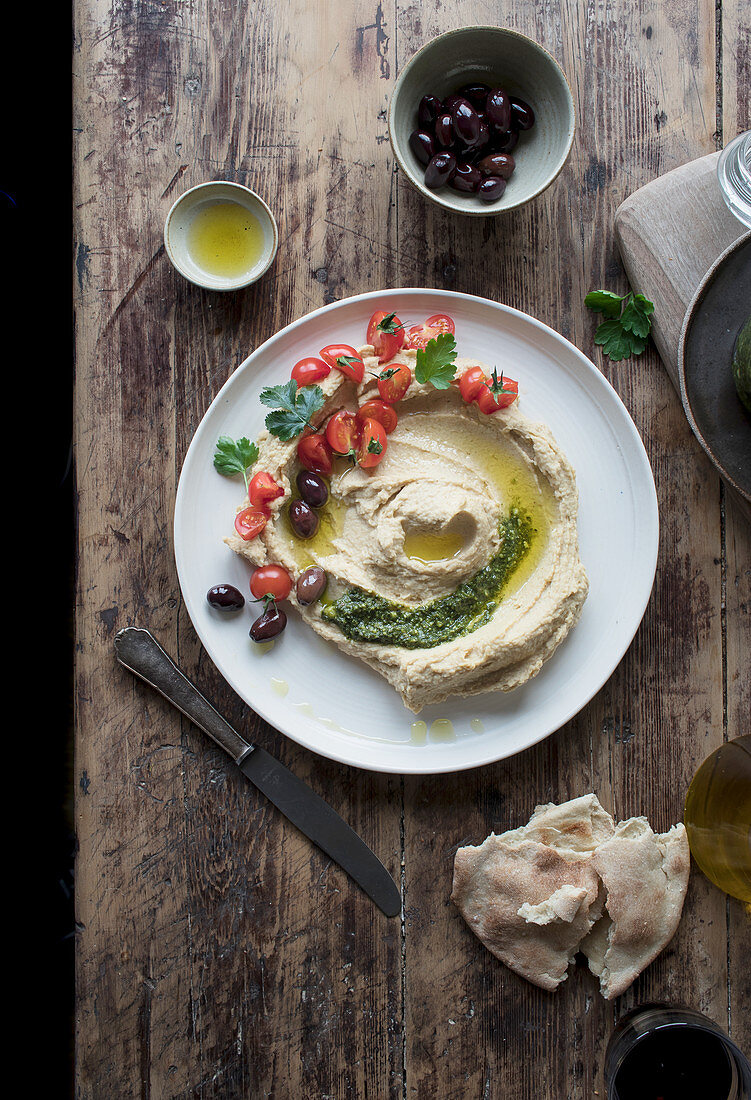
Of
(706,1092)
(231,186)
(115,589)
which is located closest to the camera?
(706,1092)

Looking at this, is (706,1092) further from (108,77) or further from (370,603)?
(108,77)

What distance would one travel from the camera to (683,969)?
3.21 m

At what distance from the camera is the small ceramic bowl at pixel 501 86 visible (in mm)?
2887

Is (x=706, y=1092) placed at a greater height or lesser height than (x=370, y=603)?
lesser

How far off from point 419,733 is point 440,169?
2.28 m

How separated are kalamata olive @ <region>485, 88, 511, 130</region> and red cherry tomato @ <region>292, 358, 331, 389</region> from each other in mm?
1210

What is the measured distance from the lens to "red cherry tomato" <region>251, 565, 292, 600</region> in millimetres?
2926

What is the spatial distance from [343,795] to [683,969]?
66.6 inches

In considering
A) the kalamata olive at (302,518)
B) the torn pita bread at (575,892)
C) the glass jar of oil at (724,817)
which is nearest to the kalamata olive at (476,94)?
the kalamata olive at (302,518)

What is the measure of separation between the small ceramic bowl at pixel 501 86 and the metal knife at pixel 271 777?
2.23 m

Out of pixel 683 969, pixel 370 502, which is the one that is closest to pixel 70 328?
pixel 370 502

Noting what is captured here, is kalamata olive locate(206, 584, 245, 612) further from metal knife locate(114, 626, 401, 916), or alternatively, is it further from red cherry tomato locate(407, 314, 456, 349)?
red cherry tomato locate(407, 314, 456, 349)

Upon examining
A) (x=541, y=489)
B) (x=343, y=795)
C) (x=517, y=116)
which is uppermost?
(x=517, y=116)

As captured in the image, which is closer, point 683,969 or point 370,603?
point 370,603
